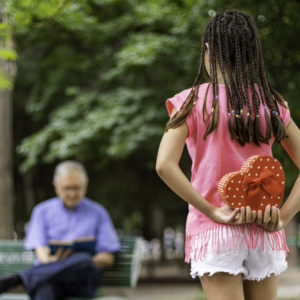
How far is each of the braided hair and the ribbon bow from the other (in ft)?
0.45

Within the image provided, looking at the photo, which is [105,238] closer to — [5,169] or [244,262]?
[244,262]

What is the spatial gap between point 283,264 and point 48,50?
28.8 ft

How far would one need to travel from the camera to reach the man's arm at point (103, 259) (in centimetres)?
511

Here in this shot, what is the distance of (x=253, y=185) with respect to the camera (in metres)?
2.20

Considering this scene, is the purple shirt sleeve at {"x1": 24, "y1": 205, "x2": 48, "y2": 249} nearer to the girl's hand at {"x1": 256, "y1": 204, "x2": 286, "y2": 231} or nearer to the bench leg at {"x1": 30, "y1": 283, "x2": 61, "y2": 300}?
the bench leg at {"x1": 30, "y1": 283, "x2": 61, "y2": 300}

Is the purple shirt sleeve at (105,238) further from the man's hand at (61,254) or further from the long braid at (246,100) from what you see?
the long braid at (246,100)

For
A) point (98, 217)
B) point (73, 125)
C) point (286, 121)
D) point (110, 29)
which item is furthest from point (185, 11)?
point (286, 121)

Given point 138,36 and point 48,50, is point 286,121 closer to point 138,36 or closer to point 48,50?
point 138,36

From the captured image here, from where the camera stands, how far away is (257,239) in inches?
86.9

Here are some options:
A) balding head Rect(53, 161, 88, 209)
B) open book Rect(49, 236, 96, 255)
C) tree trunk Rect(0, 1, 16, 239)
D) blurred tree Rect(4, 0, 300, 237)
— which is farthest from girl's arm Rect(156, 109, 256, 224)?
tree trunk Rect(0, 1, 16, 239)

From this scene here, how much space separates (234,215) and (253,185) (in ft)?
0.43

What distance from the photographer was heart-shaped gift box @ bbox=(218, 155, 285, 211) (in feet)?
7.07

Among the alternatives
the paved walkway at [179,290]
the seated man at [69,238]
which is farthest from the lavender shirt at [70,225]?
the paved walkway at [179,290]

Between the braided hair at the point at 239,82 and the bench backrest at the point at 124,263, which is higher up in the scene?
the braided hair at the point at 239,82
